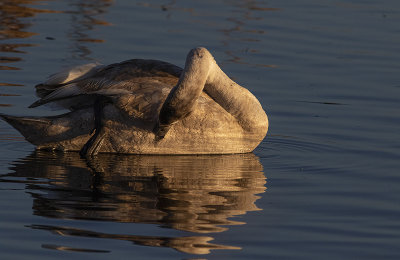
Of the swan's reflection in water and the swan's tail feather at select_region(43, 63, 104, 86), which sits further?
the swan's tail feather at select_region(43, 63, 104, 86)

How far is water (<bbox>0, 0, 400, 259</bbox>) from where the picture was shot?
710 centimetres

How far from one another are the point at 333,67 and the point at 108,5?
461cm

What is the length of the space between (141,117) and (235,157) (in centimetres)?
95

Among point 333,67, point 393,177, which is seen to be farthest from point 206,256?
point 333,67

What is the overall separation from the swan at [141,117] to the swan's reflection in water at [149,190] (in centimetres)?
14

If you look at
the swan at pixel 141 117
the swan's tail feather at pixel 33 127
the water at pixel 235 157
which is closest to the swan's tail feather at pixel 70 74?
the swan at pixel 141 117

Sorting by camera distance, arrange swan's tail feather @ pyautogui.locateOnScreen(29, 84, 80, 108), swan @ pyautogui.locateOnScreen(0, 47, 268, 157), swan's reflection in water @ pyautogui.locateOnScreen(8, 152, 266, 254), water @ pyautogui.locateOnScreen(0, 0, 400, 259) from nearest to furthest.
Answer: water @ pyautogui.locateOnScreen(0, 0, 400, 259)
swan's reflection in water @ pyautogui.locateOnScreen(8, 152, 266, 254)
swan @ pyautogui.locateOnScreen(0, 47, 268, 157)
swan's tail feather @ pyautogui.locateOnScreen(29, 84, 80, 108)

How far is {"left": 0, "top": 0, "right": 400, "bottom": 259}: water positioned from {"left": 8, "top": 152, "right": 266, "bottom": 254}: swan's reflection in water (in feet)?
0.06

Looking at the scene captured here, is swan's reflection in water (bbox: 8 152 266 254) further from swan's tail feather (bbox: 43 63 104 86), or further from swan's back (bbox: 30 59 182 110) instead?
swan's tail feather (bbox: 43 63 104 86)

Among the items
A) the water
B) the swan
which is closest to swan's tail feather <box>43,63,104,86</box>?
the swan

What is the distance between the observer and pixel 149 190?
8406 millimetres

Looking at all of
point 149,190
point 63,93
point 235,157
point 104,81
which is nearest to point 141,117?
point 104,81

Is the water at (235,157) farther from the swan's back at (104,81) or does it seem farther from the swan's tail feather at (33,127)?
the swan's back at (104,81)

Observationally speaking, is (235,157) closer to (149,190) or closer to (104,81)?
(104,81)
